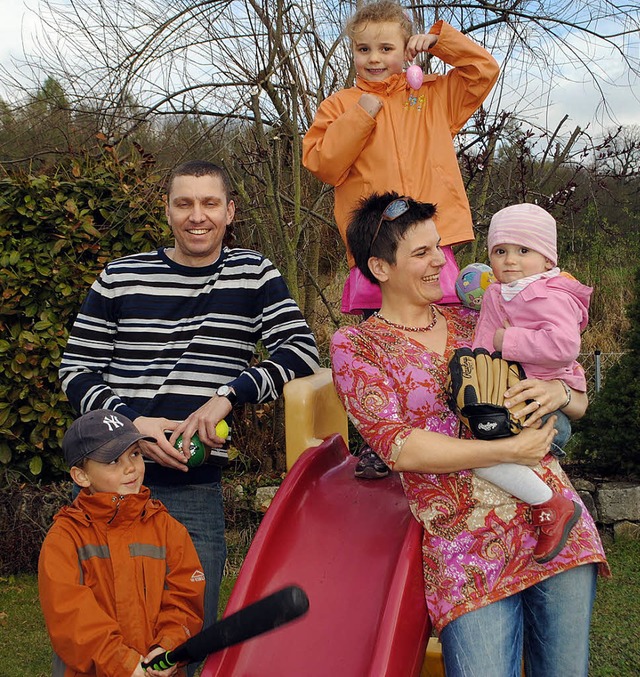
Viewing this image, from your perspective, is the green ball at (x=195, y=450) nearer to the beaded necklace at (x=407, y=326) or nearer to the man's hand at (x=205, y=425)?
the man's hand at (x=205, y=425)

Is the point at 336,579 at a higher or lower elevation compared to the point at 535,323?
lower

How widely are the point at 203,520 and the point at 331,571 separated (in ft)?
1.75

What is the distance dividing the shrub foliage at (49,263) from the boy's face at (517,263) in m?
2.85

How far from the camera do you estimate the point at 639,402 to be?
5172 millimetres

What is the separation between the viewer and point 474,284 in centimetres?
258

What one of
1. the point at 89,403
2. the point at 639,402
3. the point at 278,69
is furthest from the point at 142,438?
the point at 639,402

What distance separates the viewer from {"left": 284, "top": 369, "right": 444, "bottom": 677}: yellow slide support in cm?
262

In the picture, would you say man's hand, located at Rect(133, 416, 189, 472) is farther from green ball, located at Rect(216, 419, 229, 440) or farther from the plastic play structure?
the plastic play structure

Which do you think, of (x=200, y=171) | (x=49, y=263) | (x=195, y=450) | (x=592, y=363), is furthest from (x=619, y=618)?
(x=49, y=263)

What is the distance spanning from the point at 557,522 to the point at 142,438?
3.72ft

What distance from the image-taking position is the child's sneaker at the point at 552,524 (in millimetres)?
1993

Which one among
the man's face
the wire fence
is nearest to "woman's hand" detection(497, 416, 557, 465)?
the man's face

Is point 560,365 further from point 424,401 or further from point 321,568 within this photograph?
point 321,568

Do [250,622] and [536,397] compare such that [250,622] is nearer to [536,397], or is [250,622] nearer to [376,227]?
[536,397]
